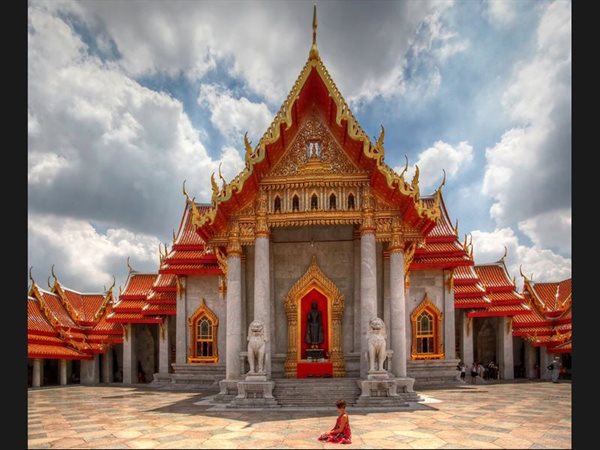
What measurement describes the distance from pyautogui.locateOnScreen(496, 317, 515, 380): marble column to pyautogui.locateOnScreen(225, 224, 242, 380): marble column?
1718 centimetres

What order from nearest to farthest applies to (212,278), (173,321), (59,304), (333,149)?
(333,149) < (212,278) < (173,321) < (59,304)

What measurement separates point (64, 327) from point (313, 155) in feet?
66.4

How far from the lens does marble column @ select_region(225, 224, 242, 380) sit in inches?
596

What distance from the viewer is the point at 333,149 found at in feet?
52.2

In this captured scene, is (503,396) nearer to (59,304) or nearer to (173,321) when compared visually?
(173,321)

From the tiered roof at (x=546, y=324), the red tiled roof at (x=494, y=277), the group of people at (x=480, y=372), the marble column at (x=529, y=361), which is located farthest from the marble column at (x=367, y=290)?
the marble column at (x=529, y=361)

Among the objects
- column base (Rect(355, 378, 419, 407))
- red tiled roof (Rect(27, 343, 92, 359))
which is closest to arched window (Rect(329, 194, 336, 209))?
column base (Rect(355, 378, 419, 407))

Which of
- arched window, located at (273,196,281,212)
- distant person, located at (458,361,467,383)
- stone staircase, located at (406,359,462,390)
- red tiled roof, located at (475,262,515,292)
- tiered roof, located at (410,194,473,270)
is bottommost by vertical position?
distant person, located at (458,361,467,383)

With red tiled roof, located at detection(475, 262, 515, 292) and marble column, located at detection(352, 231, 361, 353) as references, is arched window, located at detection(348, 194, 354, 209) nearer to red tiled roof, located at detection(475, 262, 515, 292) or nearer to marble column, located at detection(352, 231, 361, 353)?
marble column, located at detection(352, 231, 361, 353)

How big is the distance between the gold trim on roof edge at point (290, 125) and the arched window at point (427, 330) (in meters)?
7.74

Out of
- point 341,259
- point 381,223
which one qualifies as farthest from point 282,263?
point 381,223

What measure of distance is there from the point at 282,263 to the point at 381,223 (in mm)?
4076

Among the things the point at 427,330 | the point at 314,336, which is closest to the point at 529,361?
the point at 427,330

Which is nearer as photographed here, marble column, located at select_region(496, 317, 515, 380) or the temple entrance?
the temple entrance
